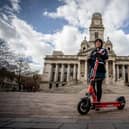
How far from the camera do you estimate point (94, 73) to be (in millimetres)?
5180

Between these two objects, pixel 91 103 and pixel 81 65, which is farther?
pixel 81 65

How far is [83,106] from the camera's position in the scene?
464cm

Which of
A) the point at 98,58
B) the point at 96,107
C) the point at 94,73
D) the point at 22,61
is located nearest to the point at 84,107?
the point at 96,107

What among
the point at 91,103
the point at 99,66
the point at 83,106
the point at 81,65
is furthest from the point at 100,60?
the point at 81,65

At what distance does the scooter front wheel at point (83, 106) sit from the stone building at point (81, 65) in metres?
60.4

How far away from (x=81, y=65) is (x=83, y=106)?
210 feet

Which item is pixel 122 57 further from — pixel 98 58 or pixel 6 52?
pixel 98 58

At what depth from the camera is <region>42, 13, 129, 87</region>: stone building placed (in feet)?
219

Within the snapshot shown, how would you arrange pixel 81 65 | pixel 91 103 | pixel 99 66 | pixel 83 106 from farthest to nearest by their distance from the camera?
pixel 81 65
pixel 99 66
pixel 91 103
pixel 83 106

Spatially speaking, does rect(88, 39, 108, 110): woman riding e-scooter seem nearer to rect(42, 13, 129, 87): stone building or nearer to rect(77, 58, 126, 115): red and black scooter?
rect(77, 58, 126, 115): red and black scooter

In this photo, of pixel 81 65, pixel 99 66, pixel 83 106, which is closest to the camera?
pixel 83 106

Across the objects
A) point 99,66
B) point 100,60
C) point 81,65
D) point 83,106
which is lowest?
point 83,106

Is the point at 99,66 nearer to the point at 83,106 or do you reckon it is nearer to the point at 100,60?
the point at 100,60

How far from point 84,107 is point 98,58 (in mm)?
1610
